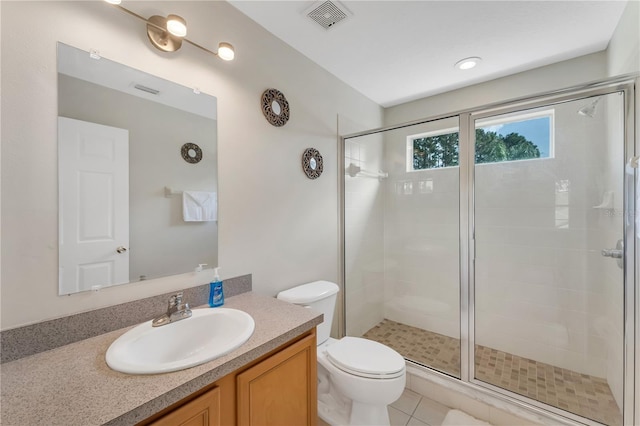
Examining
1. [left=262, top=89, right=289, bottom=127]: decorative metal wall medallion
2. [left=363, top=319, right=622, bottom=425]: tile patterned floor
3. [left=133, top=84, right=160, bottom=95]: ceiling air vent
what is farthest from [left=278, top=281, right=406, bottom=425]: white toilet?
[left=133, top=84, right=160, bottom=95]: ceiling air vent

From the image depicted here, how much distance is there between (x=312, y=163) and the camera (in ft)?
6.70

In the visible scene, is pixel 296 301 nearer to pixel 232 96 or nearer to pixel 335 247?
pixel 335 247

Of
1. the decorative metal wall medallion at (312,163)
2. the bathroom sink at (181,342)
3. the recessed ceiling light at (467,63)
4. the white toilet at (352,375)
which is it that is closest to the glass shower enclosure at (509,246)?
the decorative metal wall medallion at (312,163)

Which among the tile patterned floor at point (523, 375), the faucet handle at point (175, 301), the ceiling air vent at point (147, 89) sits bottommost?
the tile patterned floor at point (523, 375)

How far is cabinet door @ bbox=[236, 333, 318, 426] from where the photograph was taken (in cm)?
90

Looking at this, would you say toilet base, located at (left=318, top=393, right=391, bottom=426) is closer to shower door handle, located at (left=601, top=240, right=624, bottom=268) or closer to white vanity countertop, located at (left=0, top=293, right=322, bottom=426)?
white vanity countertop, located at (left=0, top=293, right=322, bottom=426)

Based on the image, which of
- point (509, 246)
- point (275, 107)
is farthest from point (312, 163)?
point (509, 246)

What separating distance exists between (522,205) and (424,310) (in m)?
1.23

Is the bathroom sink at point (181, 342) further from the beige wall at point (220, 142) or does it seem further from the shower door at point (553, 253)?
the shower door at point (553, 253)

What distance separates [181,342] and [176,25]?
4.48 feet

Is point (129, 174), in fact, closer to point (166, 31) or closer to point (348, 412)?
point (166, 31)

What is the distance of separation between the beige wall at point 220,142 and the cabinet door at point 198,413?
611 millimetres

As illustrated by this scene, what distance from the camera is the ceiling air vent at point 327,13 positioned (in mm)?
1485

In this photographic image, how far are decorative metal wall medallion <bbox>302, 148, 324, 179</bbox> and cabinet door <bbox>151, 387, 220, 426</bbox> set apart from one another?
149cm
